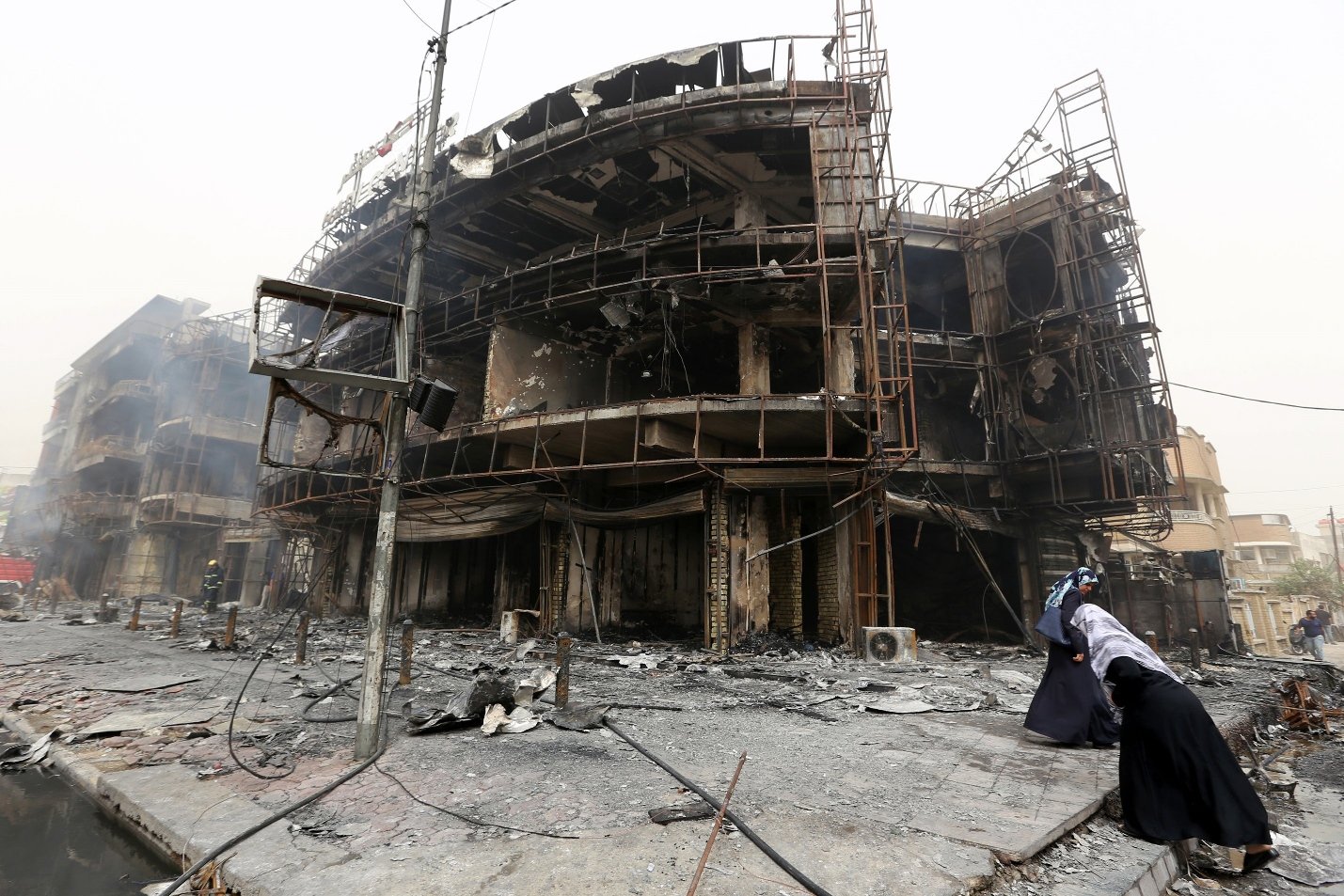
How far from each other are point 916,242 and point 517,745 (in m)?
17.7

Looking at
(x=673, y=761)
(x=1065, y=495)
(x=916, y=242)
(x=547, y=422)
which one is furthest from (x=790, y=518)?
(x=916, y=242)

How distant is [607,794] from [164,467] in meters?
35.2

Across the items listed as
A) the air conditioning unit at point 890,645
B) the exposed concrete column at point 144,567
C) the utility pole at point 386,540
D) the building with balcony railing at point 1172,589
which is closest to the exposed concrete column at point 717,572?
the air conditioning unit at point 890,645

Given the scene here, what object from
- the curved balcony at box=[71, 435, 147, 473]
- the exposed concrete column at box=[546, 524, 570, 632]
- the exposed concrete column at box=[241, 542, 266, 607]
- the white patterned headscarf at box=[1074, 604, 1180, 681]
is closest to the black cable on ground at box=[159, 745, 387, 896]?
the white patterned headscarf at box=[1074, 604, 1180, 681]

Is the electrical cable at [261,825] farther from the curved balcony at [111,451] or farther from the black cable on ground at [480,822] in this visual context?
the curved balcony at [111,451]

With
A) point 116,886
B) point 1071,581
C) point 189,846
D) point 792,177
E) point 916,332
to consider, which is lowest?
point 116,886

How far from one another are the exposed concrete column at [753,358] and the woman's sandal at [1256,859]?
1007 centimetres

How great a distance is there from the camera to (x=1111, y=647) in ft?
13.5

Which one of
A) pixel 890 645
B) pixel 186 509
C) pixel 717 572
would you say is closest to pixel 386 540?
pixel 717 572

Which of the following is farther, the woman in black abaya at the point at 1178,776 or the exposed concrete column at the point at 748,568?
the exposed concrete column at the point at 748,568

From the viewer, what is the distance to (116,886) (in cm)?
330

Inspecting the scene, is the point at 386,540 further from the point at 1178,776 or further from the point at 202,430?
the point at 202,430

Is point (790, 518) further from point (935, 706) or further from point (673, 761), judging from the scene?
point (673, 761)

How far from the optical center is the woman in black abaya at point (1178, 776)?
3443mm
